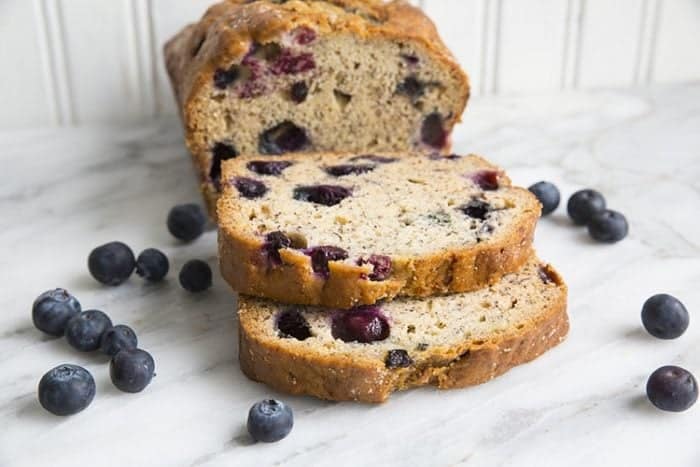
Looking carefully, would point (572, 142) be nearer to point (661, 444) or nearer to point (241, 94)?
point (241, 94)

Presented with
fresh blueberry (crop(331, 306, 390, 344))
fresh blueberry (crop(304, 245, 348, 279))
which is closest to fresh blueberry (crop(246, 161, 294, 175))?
fresh blueberry (crop(304, 245, 348, 279))

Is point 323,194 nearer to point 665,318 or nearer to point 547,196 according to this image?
point 547,196

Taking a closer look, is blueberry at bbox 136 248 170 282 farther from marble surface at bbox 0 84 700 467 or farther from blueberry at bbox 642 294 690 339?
blueberry at bbox 642 294 690 339

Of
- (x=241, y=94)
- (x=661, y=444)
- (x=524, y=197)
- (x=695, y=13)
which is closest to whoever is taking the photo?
(x=661, y=444)

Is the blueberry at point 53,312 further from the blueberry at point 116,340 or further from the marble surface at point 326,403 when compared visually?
the blueberry at point 116,340

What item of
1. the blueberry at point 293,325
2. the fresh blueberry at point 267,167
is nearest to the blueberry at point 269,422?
the blueberry at point 293,325

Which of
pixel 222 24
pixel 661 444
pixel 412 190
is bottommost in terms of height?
pixel 661 444

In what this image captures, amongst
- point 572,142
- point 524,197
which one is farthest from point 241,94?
point 572,142

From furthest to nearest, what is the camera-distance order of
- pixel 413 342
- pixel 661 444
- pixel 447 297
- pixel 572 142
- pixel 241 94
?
pixel 572 142 < pixel 241 94 < pixel 447 297 < pixel 413 342 < pixel 661 444
